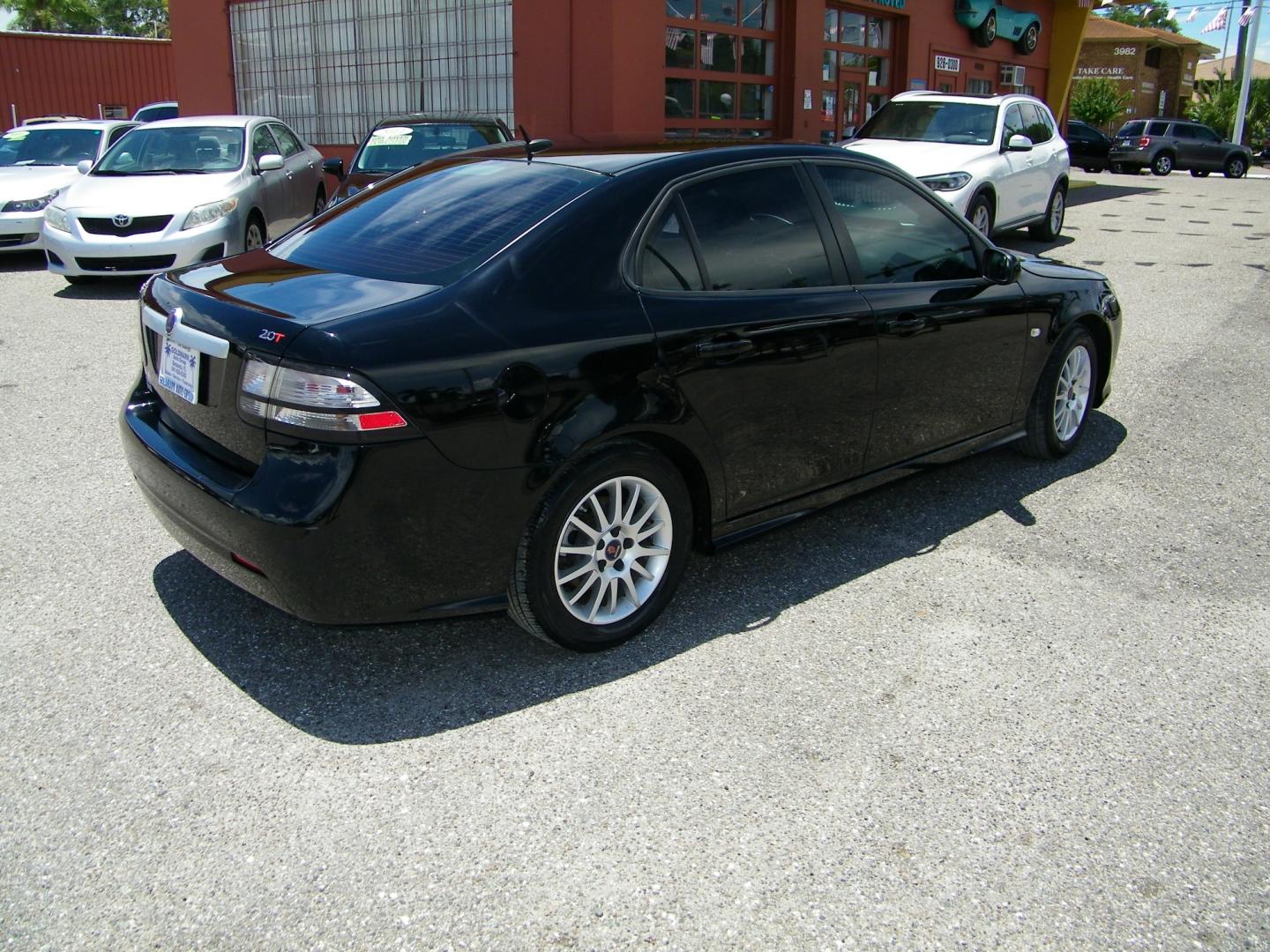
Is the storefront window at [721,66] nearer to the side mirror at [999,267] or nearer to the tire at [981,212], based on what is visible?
the tire at [981,212]

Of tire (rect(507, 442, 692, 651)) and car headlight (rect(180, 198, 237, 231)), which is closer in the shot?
tire (rect(507, 442, 692, 651))

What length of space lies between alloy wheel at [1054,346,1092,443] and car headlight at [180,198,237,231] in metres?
7.58

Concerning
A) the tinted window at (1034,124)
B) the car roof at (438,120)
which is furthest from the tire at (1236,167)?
the car roof at (438,120)

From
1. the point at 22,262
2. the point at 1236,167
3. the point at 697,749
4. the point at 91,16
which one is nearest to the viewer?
the point at 697,749

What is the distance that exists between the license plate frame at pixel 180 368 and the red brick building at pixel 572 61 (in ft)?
36.8

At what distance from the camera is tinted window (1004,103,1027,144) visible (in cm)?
1223

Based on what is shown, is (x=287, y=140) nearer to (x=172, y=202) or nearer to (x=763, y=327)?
(x=172, y=202)

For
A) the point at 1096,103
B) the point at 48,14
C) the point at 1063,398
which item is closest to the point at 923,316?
the point at 1063,398

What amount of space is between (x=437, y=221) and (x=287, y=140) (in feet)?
31.9

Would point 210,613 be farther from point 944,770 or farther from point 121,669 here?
point 944,770

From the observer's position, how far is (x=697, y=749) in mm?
3074

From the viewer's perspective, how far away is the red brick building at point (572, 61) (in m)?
14.2

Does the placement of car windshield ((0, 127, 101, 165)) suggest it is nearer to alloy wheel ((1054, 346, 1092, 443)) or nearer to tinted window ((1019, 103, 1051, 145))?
tinted window ((1019, 103, 1051, 145))

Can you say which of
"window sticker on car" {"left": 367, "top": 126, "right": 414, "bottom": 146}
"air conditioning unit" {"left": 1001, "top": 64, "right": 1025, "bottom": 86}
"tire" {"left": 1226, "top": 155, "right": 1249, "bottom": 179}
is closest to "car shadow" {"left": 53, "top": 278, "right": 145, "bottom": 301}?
"window sticker on car" {"left": 367, "top": 126, "right": 414, "bottom": 146}
